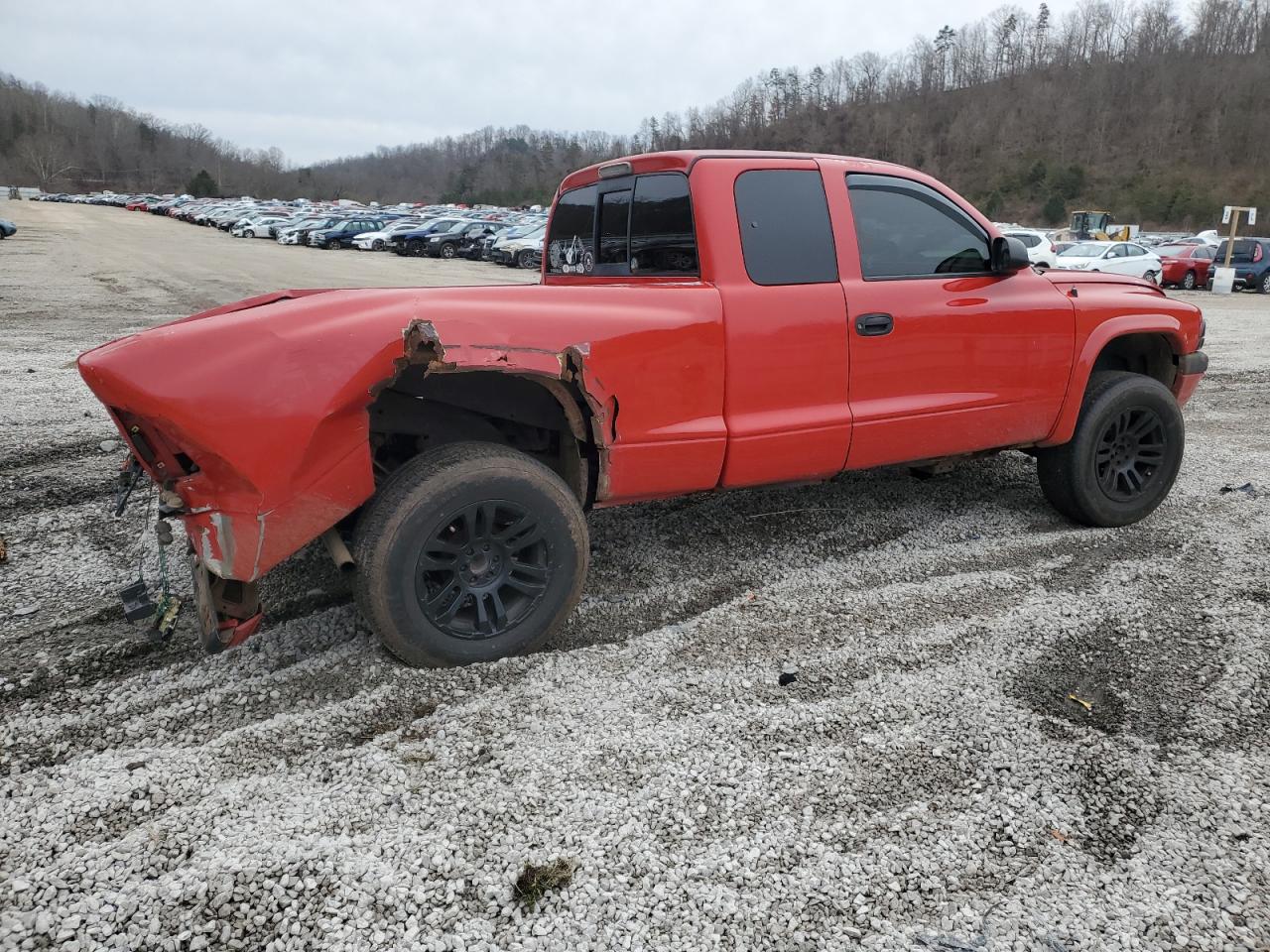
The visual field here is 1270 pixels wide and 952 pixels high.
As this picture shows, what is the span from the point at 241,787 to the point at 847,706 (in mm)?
2020

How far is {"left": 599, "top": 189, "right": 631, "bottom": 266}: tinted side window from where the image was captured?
4246mm

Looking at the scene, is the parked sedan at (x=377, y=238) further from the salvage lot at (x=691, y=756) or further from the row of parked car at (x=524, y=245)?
the salvage lot at (x=691, y=756)

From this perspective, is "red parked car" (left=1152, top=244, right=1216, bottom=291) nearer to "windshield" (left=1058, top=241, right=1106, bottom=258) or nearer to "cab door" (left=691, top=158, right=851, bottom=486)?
"windshield" (left=1058, top=241, right=1106, bottom=258)

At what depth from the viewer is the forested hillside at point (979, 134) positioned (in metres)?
74.5

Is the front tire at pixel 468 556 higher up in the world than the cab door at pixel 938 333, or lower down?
lower down

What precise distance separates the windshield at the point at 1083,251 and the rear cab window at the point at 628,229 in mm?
23192

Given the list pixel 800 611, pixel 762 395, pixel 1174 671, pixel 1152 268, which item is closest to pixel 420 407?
pixel 762 395

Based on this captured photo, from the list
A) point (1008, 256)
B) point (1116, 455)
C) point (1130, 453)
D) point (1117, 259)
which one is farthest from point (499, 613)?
point (1117, 259)

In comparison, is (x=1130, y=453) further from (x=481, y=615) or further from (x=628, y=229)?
(x=481, y=615)

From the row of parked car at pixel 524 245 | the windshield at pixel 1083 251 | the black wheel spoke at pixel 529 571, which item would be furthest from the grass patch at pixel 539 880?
the windshield at pixel 1083 251

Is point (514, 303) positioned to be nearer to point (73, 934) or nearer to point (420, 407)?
point (420, 407)

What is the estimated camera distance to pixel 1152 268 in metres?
23.5

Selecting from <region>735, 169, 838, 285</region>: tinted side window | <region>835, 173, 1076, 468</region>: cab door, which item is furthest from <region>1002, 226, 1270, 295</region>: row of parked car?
<region>735, 169, 838, 285</region>: tinted side window

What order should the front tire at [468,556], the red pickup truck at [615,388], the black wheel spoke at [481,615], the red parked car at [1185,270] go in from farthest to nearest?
the red parked car at [1185,270], the black wheel spoke at [481,615], the front tire at [468,556], the red pickup truck at [615,388]
